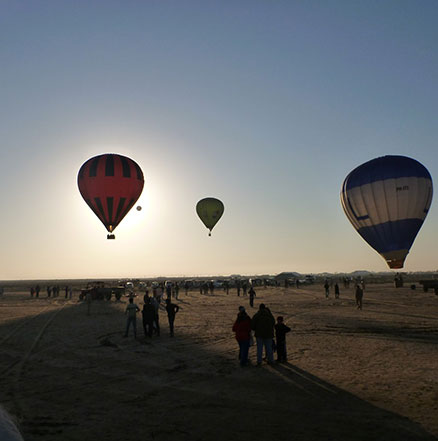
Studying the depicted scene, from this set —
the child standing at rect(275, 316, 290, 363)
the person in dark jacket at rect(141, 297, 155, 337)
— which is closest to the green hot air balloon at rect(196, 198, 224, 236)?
the person in dark jacket at rect(141, 297, 155, 337)

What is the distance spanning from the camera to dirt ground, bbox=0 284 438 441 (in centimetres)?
607

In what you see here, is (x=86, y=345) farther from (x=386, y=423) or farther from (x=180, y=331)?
(x=386, y=423)

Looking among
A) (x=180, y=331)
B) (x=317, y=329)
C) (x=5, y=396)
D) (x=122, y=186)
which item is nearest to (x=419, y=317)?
(x=317, y=329)

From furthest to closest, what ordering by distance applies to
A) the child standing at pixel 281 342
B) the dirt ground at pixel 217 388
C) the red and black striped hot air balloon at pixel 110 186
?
1. the red and black striped hot air balloon at pixel 110 186
2. the child standing at pixel 281 342
3. the dirt ground at pixel 217 388

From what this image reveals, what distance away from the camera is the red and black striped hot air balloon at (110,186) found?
33.4m

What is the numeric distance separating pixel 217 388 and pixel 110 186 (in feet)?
90.3

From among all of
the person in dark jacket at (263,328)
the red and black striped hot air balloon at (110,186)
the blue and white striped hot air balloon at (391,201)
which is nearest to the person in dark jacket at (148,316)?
the person in dark jacket at (263,328)

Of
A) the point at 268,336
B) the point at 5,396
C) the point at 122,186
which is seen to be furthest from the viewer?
the point at 122,186

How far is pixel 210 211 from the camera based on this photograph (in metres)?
57.4

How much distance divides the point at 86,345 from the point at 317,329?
31.2 feet

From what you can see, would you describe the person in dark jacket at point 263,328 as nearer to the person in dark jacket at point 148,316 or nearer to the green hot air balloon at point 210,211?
the person in dark jacket at point 148,316

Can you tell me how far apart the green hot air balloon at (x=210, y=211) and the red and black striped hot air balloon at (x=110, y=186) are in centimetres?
2232

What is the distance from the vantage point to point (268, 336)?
10758 millimetres

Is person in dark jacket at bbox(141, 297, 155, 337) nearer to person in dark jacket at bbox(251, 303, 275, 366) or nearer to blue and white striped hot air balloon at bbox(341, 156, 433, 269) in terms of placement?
person in dark jacket at bbox(251, 303, 275, 366)
